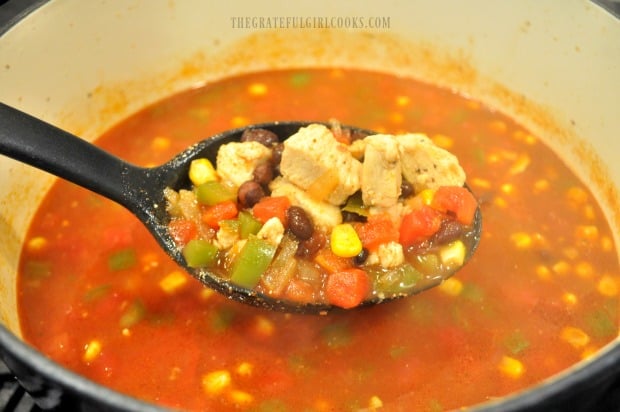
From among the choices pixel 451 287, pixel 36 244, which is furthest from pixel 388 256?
pixel 36 244

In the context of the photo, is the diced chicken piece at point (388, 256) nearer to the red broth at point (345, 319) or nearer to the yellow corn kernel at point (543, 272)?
the red broth at point (345, 319)

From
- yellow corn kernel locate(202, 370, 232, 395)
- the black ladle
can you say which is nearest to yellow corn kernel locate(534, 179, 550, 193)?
the black ladle

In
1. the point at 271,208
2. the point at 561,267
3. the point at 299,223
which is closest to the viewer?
the point at 299,223

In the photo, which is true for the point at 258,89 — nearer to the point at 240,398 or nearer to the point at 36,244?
the point at 36,244

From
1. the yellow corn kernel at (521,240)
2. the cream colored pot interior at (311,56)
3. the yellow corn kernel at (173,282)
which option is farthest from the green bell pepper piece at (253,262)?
the yellow corn kernel at (521,240)

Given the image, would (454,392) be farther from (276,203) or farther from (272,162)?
(272,162)

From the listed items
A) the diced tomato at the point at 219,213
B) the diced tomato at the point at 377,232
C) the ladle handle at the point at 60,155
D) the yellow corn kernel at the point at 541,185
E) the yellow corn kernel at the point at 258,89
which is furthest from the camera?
the yellow corn kernel at the point at 258,89

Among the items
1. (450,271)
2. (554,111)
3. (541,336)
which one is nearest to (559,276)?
(541,336)
